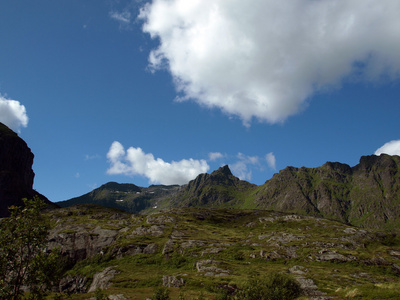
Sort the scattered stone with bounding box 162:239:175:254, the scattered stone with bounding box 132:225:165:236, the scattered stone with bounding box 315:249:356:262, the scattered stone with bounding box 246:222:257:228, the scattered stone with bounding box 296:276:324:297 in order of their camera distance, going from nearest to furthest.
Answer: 1. the scattered stone with bounding box 296:276:324:297
2. the scattered stone with bounding box 315:249:356:262
3. the scattered stone with bounding box 162:239:175:254
4. the scattered stone with bounding box 132:225:165:236
5. the scattered stone with bounding box 246:222:257:228

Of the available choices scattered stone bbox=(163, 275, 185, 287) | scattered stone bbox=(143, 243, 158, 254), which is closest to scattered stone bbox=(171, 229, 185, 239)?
scattered stone bbox=(143, 243, 158, 254)

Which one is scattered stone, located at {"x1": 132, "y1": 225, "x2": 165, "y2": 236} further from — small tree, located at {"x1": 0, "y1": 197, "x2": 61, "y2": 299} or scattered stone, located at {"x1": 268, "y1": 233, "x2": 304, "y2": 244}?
small tree, located at {"x1": 0, "y1": 197, "x2": 61, "y2": 299}

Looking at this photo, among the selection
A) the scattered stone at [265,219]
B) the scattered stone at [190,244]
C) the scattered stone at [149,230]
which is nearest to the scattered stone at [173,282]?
the scattered stone at [190,244]

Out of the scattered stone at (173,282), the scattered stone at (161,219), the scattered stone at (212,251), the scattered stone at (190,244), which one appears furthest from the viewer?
the scattered stone at (161,219)

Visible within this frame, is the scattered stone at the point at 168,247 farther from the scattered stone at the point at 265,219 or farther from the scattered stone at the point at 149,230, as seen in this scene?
the scattered stone at the point at 265,219

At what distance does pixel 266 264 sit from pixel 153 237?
57599 millimetres

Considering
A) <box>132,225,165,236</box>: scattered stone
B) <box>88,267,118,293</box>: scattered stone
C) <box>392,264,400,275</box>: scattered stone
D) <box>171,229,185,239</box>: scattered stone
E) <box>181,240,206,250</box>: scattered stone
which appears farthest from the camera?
<box>132,225,165,236</box>: scattered stone

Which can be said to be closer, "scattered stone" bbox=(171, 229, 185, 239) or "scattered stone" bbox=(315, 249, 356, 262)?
"scattered stone" bbox=(315, 249, 356, 262)

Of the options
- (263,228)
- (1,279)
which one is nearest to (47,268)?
(1,279)

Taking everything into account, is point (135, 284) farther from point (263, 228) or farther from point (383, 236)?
point (383, 236)

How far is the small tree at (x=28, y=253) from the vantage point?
2000cm

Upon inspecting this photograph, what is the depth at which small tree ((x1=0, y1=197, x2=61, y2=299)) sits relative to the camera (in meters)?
20.0

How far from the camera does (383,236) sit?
132 metres

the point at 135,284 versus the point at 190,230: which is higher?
the point at 190,230
